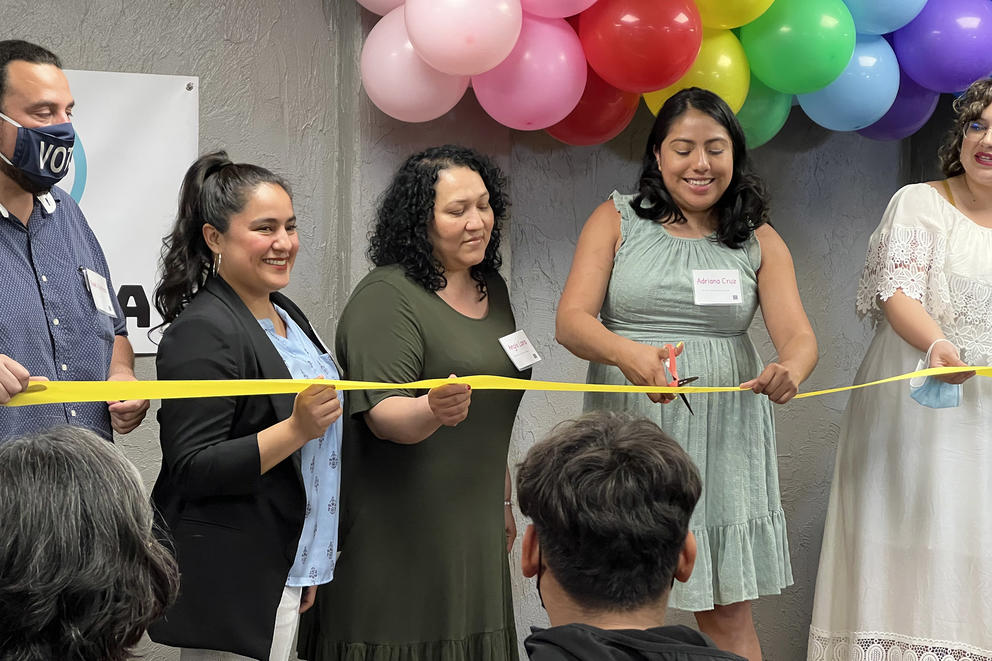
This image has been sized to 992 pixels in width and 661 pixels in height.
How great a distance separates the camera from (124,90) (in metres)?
3.49

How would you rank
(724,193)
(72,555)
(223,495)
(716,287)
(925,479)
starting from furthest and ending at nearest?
(925,479), (724,193), (716,287), (223,495), (72,555)

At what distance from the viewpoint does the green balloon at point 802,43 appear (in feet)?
10.7

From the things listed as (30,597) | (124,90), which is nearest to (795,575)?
(124,90)

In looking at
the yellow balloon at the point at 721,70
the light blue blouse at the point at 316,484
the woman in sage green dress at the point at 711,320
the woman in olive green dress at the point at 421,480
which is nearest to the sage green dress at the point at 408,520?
the woman in olive green dress at the point at 421,480

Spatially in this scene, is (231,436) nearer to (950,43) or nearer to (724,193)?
(724,193)

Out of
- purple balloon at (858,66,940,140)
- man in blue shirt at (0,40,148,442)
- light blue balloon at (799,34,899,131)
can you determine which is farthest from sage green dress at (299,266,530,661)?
purple balloon at (858,66,940,140)

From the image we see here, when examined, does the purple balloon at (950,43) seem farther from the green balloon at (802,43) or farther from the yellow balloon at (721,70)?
the yellow balloon at (721,70)

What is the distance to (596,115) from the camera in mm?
3447

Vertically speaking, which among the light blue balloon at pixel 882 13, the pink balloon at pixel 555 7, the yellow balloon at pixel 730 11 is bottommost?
the pink balloon at pixel 555 7

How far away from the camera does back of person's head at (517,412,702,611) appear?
4.86 feet

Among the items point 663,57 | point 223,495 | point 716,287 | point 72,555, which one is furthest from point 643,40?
point 72,555

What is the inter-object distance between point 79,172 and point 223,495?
5.33 ft

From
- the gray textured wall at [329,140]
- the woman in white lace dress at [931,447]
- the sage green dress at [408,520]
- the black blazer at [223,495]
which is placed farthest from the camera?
the gray textured wall at [329,140]

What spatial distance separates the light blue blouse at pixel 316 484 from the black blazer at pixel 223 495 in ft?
0.25
